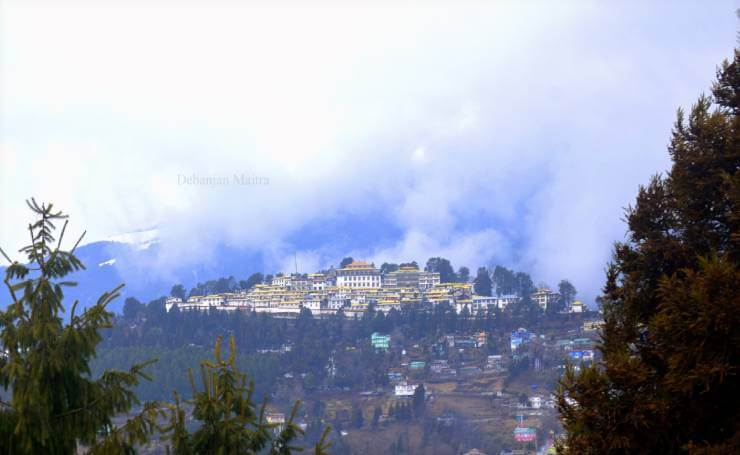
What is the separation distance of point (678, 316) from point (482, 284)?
10952 cm

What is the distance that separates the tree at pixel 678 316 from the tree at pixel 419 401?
72.8 m

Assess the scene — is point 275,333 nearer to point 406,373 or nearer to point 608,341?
point 406,373

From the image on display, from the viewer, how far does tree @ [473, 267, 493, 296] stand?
113 m

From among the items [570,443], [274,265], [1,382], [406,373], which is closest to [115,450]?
[1,382]

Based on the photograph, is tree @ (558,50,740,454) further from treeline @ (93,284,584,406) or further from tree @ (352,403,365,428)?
treeline @ (93,284,584,406)

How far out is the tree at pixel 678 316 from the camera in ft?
15.8

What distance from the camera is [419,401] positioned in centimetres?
7881

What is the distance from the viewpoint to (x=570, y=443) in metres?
5.55

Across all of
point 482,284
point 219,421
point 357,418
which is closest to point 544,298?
point 482,284

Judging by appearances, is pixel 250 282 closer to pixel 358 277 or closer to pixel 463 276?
pixel 358 277

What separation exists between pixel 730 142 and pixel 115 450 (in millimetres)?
4275

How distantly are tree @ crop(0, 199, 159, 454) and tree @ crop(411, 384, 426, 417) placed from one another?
7365 centimetres

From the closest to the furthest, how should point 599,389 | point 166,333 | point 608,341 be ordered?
point 599,389 → point 608,341 → point 166,333

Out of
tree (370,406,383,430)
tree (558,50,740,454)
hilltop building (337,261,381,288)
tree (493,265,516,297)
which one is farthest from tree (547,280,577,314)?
tree (558,50,740,454)
